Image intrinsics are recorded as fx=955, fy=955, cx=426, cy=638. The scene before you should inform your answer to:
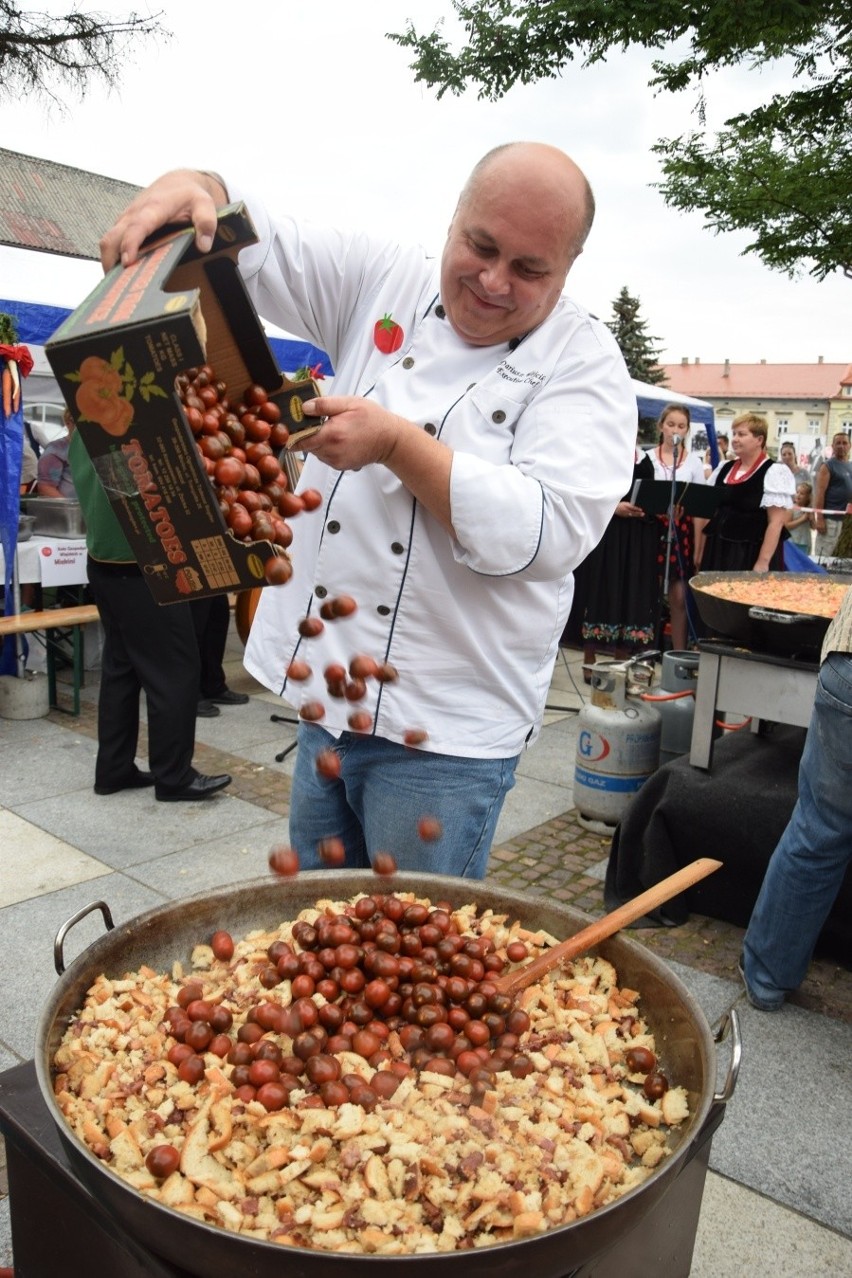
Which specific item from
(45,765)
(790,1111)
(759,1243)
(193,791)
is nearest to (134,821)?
(193,791)

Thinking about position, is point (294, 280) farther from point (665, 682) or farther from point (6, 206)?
point (6, 206)

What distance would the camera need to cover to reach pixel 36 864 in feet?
13.3

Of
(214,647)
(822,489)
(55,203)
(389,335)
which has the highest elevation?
(55,203)

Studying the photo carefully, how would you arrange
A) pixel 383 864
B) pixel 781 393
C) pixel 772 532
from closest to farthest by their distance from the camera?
pixel 383 864 < pixel 772 532 < pixel 781 393

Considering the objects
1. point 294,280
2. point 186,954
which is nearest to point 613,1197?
point 186,954

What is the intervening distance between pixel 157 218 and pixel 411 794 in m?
1.10

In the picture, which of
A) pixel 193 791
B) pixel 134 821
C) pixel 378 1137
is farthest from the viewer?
pixel 193 791

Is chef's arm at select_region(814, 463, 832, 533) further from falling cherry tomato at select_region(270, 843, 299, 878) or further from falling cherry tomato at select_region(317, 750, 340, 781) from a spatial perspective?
falling cherry tomato at select_region(270, 843, 299, 878)

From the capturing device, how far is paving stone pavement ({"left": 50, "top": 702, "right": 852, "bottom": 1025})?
3383mm

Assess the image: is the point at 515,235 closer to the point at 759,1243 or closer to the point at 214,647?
the point at 759,1243

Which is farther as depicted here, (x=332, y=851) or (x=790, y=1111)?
(x=790, y=1111)

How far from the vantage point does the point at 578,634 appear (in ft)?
30.3

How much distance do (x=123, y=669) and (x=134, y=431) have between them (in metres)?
3.68

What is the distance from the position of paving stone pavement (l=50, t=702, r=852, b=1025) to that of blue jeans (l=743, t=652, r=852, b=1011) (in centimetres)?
21
